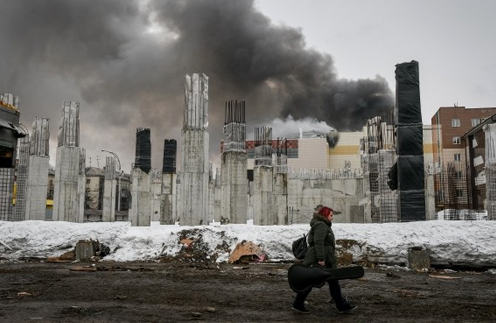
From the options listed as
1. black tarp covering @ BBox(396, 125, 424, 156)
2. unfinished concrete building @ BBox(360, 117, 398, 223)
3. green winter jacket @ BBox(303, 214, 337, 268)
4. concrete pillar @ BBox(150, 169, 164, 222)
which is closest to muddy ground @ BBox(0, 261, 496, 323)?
green winter jacket @ BBox(303, 214, 337, 268)

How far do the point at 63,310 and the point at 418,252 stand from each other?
10404 millimetres

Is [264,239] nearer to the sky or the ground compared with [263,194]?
nearer to the ground

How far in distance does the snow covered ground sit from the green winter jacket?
7666mm

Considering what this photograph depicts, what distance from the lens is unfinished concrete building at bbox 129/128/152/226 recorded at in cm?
2227

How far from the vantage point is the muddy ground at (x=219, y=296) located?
6488 mm

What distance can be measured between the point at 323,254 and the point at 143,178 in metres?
17.5

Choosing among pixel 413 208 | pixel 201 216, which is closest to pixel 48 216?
pixel 201 216

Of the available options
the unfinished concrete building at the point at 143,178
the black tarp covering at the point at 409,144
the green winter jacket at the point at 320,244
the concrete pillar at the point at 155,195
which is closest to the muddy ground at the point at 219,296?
the green winter jacket at the point at 320,244

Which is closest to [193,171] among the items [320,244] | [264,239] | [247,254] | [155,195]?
[264,239]

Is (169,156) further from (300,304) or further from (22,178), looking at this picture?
(300,304)

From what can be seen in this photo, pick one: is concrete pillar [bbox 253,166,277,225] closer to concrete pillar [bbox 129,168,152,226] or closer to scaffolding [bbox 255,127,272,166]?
scaffolding [bbox 255,127,272,166]

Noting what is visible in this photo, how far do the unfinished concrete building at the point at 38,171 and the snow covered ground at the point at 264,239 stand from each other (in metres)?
7.04

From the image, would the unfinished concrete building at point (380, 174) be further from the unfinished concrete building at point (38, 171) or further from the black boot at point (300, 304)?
the unfinished concrete building at point (38, 171)

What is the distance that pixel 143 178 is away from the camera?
907 inches
